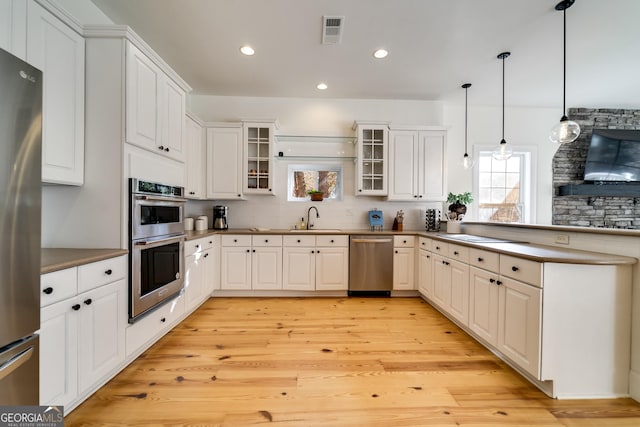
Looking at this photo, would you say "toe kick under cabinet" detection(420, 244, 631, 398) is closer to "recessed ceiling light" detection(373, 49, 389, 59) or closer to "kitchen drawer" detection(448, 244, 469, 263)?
"kitchen drawer" detection(448, 244, 469, 263)

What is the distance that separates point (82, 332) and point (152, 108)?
5.45 feet

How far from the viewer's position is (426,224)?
3.86 m

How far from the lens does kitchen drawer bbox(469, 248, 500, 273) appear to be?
1925mm

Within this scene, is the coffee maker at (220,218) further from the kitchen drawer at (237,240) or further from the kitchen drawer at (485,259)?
the kitchen drawer at (485,259)

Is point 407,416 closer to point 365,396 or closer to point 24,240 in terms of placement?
point 365,396

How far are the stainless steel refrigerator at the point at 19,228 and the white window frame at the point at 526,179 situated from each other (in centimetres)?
481

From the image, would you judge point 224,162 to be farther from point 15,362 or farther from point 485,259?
point 485,259

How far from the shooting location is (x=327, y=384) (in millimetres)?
1673

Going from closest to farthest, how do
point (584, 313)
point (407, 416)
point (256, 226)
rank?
point (407, 416) → point (584, 313) → point (256, 226)

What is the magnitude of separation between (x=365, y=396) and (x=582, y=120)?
549 cm

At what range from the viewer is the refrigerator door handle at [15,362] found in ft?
2.93

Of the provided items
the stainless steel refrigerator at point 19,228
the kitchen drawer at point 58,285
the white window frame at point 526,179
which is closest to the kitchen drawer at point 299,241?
the kitchen drawer at point 58,285

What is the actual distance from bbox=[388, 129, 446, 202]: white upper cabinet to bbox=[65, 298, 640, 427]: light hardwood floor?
1859mm

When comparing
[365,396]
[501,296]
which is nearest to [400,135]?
[501,296]
